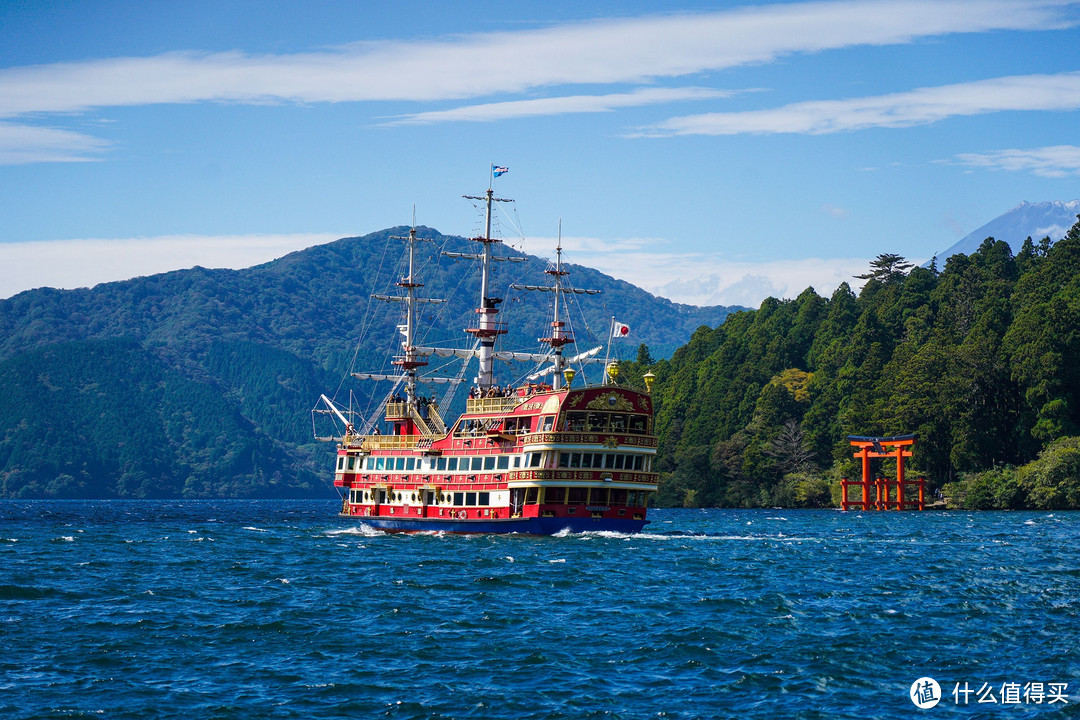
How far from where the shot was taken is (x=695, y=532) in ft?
287

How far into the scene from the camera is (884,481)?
130 meters

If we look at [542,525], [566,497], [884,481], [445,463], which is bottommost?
[542,525]

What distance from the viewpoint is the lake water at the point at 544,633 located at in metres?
28.8

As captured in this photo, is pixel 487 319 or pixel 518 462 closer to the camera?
pixel 518 462

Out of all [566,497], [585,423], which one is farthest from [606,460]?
[566,497]

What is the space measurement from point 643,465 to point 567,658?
40.8 metres

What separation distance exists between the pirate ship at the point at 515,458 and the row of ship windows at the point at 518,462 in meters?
0.06

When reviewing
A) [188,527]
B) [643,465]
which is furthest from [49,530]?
[643,465]

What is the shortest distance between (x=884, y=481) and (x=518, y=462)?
219 ft

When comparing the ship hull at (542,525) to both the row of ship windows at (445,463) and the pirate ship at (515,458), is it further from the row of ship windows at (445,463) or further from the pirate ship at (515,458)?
the row of ship windows at (445,463)

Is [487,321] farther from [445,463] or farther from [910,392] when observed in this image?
[910,392]

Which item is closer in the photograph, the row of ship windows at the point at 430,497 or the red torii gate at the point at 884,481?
the row of ship windows at the point at 430,497

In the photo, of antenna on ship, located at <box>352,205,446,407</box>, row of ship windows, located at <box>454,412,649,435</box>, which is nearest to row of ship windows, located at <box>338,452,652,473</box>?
row of ship windows, located at <box>454,412,649,435</box>

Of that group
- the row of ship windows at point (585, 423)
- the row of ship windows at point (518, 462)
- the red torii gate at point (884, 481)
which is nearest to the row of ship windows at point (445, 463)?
the row of ship windows at point (518, 462)
